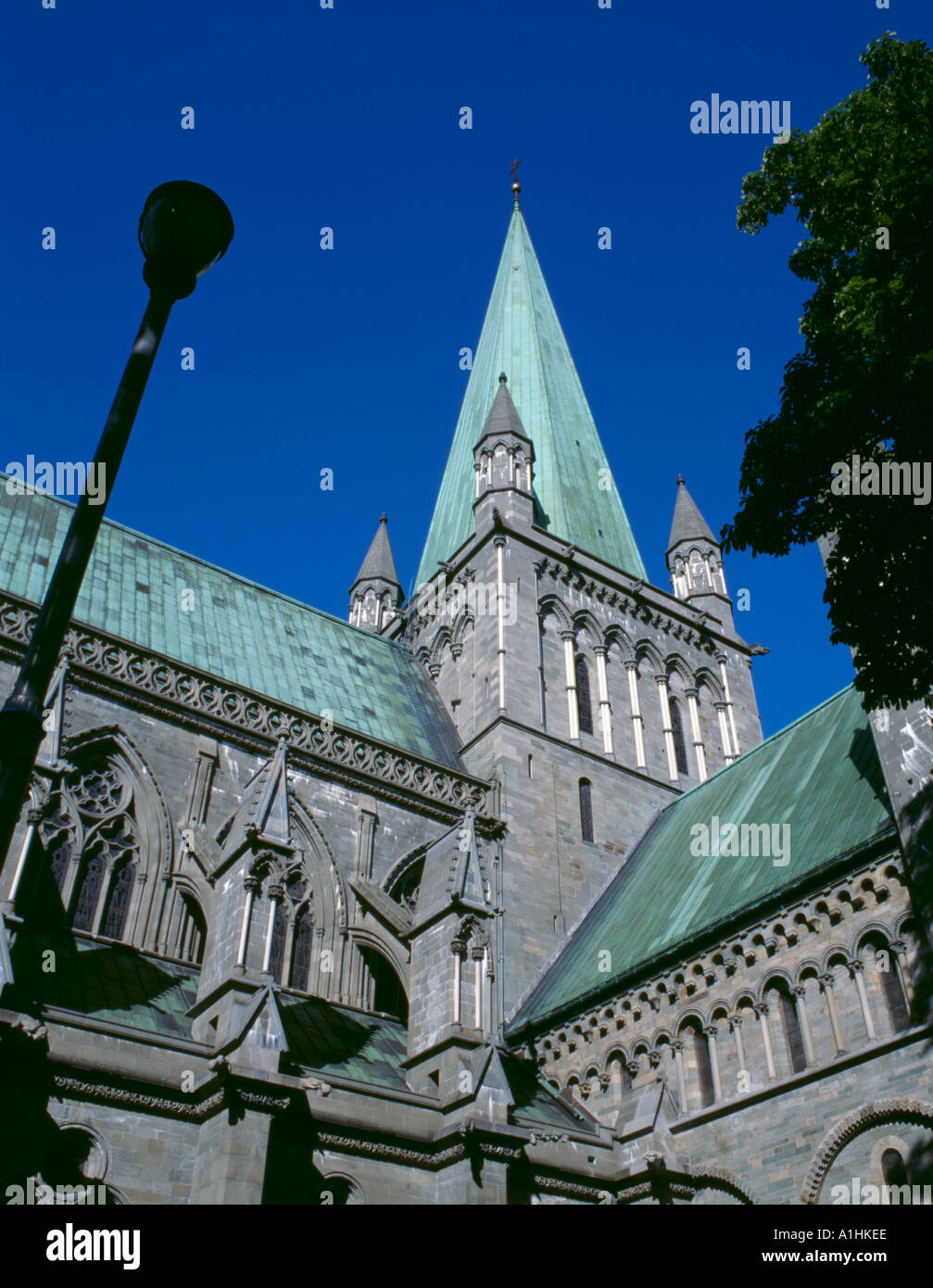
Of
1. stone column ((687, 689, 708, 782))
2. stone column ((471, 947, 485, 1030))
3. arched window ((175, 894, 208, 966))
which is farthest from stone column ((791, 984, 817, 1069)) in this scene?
stone column ((687, 689, 708, 782))

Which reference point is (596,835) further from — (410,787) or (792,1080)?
(792,1080)

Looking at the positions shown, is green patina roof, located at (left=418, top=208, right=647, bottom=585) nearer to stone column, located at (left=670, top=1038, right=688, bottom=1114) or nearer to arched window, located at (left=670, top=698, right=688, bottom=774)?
arched window, located at (left=670, top=698, right=688, bottom=774)

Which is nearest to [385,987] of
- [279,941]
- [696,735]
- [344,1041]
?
[279,941]

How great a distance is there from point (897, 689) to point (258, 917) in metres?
8.98

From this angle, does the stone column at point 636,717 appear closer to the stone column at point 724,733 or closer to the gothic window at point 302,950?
the stone column at point 724,733

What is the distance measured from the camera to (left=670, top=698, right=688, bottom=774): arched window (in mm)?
30305

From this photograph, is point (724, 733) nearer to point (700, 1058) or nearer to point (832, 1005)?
point (700, 1058)

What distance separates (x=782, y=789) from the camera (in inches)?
835

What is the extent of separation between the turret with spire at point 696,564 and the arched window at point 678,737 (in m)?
4.09

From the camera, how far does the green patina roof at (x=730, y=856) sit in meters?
17.5

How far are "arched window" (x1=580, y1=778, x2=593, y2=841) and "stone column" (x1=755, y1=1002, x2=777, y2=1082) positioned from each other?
9.59 m

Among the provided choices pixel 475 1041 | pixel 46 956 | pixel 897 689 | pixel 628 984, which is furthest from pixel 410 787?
pixel 897 689

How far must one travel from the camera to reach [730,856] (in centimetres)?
2069
